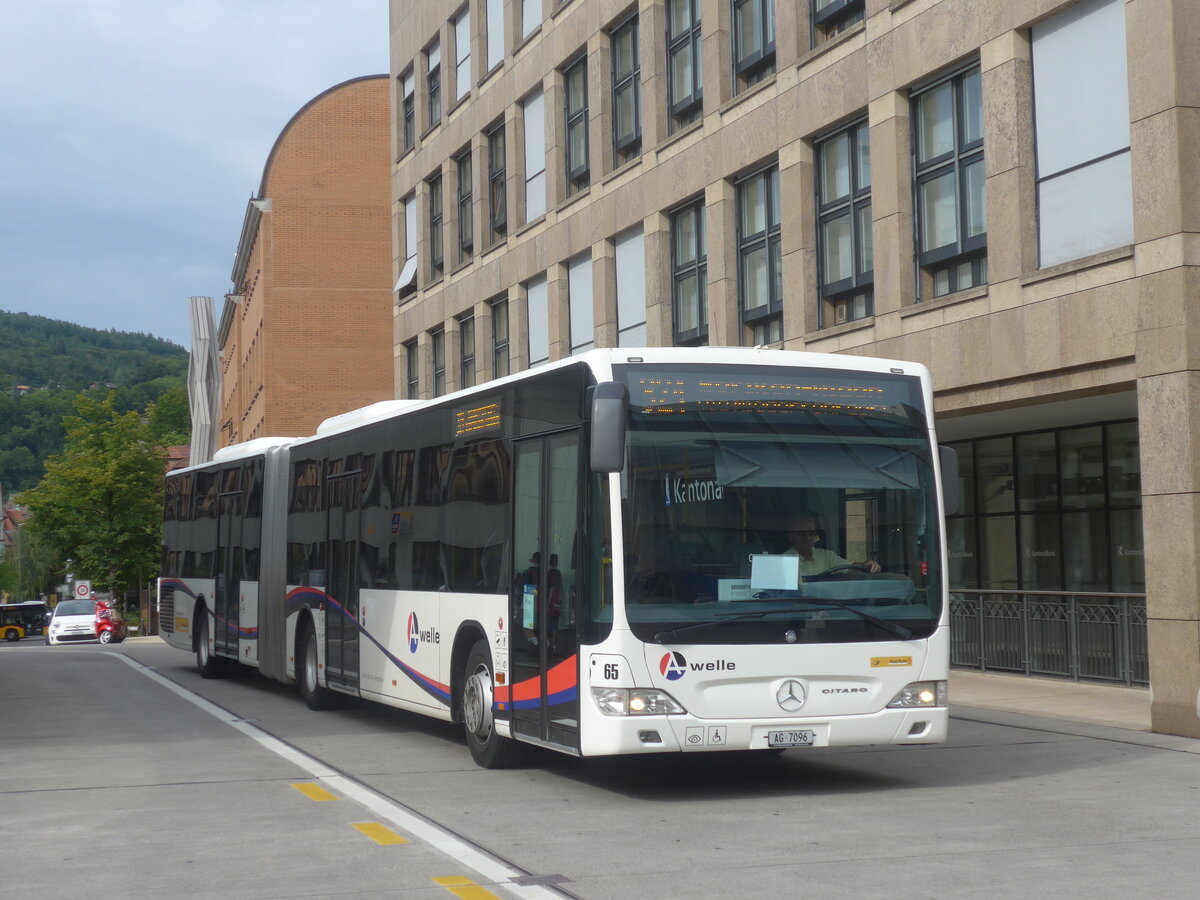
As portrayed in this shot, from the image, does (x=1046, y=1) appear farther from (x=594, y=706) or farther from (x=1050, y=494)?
(x=594, y=706)

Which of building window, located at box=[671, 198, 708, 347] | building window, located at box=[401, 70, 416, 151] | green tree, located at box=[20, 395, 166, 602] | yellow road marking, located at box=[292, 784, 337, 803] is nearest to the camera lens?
yellow road marking, located at box=[292, 784, 337, 803]

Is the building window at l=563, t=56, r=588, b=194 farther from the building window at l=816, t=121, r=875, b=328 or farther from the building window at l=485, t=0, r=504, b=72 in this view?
the building window at l=816, t=121, r=875, b=328

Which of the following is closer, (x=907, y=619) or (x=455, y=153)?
(x=907, y=619)

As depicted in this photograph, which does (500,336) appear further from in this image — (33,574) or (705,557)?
(33,574)

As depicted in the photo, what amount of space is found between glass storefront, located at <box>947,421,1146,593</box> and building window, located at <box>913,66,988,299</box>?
352cm

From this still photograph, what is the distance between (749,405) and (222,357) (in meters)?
87.1

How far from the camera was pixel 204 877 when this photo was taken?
26.2 feet

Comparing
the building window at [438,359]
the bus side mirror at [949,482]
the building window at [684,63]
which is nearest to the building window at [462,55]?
the building window at [438,359]

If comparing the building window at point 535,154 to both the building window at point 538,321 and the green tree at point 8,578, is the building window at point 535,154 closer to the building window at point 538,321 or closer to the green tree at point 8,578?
the building window at point 538,321

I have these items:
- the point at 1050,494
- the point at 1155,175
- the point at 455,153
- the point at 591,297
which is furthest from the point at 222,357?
the point at 1155,175

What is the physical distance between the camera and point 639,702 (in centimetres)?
1011

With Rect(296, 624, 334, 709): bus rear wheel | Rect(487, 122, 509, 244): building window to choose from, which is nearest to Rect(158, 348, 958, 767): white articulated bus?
Rect(296, 624, 334, 709): bus rear wheel

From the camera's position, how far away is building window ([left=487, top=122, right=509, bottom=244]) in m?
32.4

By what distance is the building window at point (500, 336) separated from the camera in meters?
32.5
